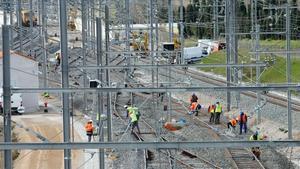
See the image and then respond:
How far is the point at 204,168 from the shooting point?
38.7 feet

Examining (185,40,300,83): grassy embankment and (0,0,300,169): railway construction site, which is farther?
(185,40,300,83): grassy embankment

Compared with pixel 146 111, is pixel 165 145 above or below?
above

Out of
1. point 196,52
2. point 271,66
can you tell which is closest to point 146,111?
point 271,66

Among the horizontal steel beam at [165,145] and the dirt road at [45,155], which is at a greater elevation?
the horizontal steel beam at [165,145]

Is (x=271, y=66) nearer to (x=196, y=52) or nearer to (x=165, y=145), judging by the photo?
(x=165, y=145)

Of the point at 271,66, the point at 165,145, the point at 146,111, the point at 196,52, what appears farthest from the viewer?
the point at 196,52

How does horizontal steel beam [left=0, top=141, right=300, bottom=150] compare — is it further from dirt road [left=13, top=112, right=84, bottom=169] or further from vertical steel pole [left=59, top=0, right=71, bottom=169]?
dirt road [left=13, top=112, right=84, bottom=169]

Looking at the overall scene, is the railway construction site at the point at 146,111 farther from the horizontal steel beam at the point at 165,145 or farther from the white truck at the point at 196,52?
the white truck at the point at 196,52

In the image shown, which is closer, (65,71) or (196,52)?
(65,71)

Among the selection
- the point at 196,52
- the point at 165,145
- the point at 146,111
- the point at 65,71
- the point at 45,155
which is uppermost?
the point at 65,71

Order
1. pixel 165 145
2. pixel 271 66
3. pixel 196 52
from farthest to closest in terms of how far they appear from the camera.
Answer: pixel 196 52, pixel 271 66, pixel 165 145

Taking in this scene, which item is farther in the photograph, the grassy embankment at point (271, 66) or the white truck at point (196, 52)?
the white truck at point (196, 52)

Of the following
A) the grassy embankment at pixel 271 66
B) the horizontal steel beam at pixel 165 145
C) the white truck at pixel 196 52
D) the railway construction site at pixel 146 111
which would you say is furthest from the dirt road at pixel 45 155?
the white truck at pixel 196 52

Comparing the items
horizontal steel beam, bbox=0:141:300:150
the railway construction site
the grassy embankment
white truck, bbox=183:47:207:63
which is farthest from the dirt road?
white truck, bbox=183:47:207:63
